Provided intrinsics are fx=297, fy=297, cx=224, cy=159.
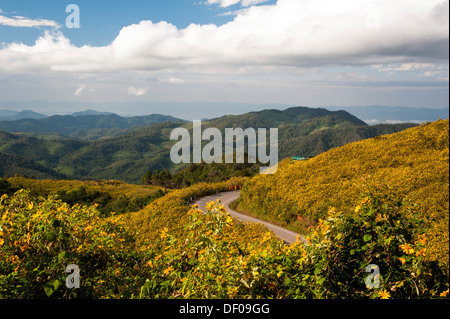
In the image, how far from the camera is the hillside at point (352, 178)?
23.6 metres

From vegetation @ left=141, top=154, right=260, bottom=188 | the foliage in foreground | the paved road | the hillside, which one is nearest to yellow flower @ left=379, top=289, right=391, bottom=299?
the foliage in foreground

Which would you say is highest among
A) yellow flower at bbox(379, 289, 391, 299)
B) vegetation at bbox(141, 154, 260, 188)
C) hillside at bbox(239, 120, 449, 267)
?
yellow flower at bbox(379, 289, 391, 299)

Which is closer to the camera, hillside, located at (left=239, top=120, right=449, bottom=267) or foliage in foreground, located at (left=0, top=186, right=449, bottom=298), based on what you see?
foliage in foreground, located at (left=0, top=186, right=449, bottom=298)

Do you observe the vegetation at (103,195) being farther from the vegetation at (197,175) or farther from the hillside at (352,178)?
the hillside at (352,178)

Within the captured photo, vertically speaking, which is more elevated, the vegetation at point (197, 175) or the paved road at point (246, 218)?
the paved road at point (246, 218)

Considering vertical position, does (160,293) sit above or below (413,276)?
below

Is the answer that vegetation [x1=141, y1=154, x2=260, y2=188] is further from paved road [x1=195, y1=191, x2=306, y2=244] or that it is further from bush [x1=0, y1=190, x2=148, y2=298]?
bush [x1=0, y1=190, x2=148, y2=298]

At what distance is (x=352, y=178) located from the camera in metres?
28.3

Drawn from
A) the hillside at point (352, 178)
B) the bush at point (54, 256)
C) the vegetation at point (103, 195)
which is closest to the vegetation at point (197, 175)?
the vegetation at point (103, 195)

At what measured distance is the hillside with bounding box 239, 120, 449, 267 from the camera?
77.5 ft

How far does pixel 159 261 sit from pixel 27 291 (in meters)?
2.16

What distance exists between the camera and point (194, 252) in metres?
5.43

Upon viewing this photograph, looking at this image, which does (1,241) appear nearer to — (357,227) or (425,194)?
(357,227)
